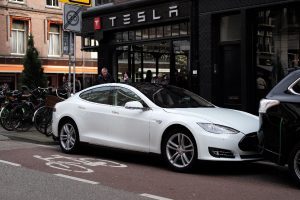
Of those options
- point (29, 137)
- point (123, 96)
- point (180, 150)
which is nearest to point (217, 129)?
point (180, 150)

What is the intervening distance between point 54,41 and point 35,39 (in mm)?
1930

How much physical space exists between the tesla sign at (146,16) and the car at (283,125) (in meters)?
7.83

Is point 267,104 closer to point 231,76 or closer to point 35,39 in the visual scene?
point 231,76

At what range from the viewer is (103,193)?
21.3ft

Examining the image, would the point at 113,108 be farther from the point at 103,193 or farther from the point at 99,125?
the point at 103,193

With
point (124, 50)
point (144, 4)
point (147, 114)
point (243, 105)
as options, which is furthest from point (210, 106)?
point (124, 50)

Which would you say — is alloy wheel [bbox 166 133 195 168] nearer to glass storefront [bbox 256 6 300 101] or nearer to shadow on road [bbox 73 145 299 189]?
shadow on road [bbox 73 145 299 189]

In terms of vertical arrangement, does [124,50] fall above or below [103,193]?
above

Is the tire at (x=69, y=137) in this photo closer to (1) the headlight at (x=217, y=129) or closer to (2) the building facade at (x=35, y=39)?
(1) the headlight at (x=217, y=129)

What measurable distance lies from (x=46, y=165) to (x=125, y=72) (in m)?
9.60

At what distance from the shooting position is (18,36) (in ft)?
117

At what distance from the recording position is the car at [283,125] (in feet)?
22.2

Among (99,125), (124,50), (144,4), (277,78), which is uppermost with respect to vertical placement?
(144,4)

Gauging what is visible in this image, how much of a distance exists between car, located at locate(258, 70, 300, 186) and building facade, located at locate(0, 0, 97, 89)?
88.2 ft
